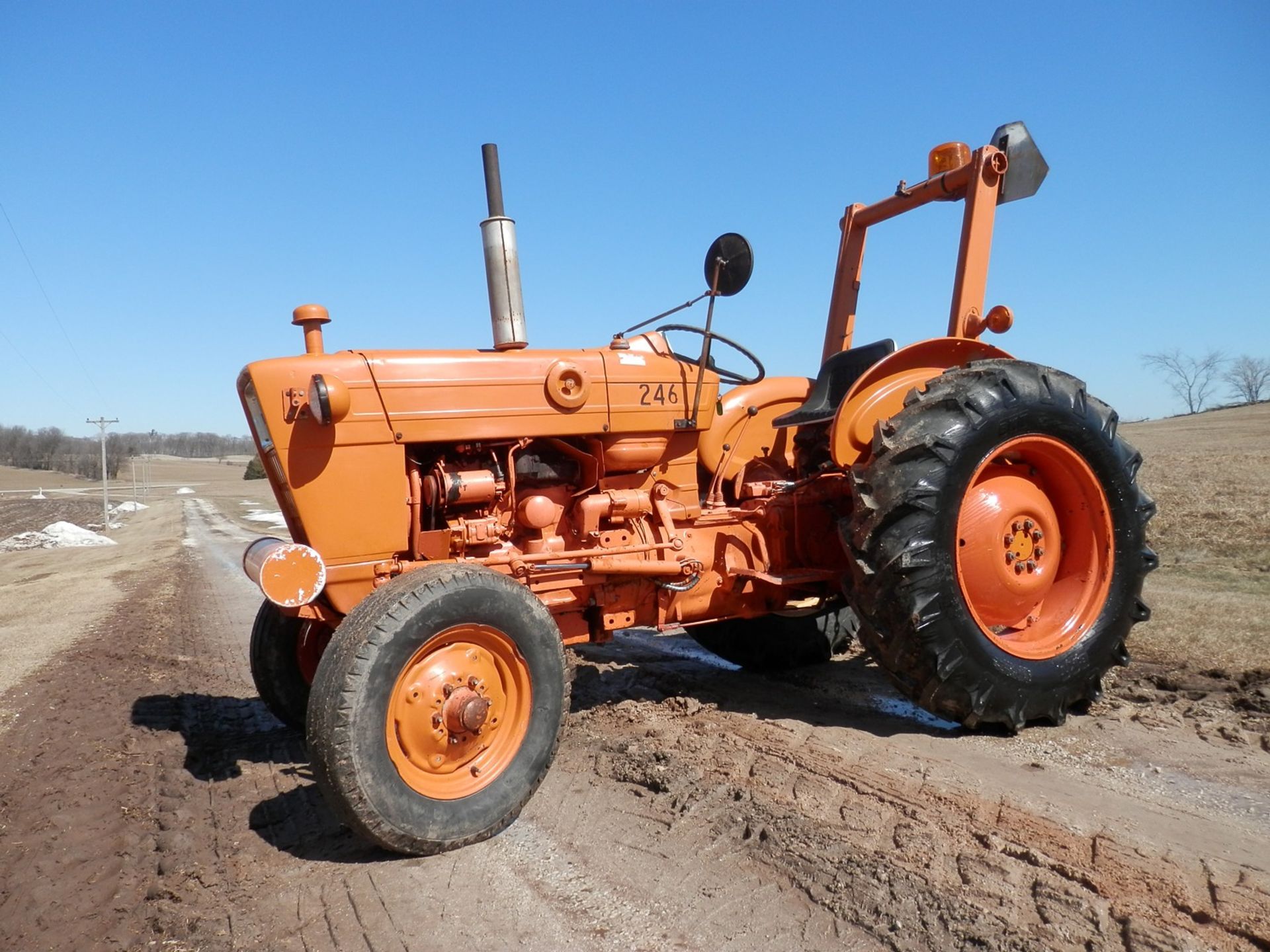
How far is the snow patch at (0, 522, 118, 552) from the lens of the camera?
1814cm

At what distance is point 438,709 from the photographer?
10.5 ft

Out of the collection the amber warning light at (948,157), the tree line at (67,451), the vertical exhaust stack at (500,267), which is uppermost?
the amber warning light at (948,157)

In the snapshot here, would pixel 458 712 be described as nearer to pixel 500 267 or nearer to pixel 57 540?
pixel 500 267

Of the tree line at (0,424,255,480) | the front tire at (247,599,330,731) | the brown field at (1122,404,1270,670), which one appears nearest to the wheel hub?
the brown field at (1122,404,1270,670)

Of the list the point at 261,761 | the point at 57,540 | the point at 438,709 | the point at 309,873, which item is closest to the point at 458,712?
the point at 438,709

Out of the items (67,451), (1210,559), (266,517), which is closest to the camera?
(1210,559)

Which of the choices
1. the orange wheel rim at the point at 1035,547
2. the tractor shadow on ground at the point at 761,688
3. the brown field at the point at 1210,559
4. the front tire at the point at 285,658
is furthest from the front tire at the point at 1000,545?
the front tire at the point at 285,658

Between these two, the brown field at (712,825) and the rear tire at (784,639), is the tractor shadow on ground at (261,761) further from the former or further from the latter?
the rear tire at (784,639)

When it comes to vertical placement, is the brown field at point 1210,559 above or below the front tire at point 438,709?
below

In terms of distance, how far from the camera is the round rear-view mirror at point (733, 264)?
170 inches

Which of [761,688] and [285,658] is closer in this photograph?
[285,658]

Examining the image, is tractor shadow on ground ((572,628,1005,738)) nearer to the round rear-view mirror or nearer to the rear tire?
the rear tire

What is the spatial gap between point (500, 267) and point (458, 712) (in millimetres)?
1979

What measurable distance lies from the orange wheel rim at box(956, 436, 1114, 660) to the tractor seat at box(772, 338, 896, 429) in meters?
0.85
